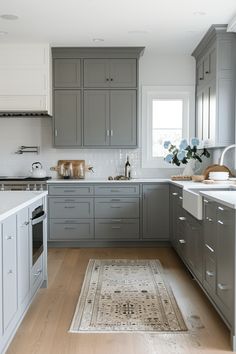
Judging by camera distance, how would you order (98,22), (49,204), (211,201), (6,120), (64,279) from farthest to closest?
(6,120) < (49,204) < (98,22) < (64,279) < (211,201)

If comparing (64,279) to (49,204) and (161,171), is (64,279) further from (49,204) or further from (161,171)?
(161,171)

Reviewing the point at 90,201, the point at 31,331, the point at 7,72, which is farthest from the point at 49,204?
the point at 31,331

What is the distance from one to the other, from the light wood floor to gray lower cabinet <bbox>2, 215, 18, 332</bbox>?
26cm

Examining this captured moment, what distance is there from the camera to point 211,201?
3047 millimetres

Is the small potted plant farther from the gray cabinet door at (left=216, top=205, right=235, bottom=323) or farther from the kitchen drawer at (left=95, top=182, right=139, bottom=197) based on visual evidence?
the gray cabinet door at (left=216, top=205, right=235, bottom=323)

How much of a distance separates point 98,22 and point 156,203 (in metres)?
2.29

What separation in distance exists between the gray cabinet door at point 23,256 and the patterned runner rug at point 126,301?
0.40m

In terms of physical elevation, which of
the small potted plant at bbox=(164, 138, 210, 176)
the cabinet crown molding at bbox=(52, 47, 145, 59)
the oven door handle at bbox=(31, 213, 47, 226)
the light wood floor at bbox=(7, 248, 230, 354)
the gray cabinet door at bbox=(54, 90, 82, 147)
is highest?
the cabinet crown molding at bbox=(52, 47, 145, 59)

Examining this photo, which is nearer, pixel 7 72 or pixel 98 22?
pixel 98 22

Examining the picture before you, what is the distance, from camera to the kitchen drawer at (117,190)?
531cm

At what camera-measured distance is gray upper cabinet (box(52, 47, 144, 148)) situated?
5488 millimetres

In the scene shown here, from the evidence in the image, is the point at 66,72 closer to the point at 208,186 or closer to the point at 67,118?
the point at 67,118

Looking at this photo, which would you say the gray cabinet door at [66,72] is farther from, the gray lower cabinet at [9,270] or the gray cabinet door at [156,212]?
the gray lower cabinet at [9,270]

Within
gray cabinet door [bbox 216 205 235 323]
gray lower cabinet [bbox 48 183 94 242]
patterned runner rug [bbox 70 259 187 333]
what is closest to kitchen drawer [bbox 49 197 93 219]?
gray lower cabinet [bbox 48 183 94 242]
